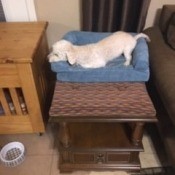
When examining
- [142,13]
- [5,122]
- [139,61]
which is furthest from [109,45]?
[5,122]

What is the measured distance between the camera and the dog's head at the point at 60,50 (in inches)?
46.9

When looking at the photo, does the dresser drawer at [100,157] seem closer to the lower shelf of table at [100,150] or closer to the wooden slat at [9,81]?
the lower shelf of table at [100,150]

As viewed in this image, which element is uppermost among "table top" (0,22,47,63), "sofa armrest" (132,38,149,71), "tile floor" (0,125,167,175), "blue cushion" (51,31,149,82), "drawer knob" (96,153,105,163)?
"table top" (0,22,47,63)

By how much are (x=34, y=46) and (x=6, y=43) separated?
19cm

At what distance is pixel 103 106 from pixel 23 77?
1.61 feet

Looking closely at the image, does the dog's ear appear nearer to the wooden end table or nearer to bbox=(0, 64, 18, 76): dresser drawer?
the wooden end table

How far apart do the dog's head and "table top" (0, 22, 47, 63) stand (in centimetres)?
12

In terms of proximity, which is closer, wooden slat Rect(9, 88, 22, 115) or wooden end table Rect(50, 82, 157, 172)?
wooden end table Rect(50, 82, 157, 172)

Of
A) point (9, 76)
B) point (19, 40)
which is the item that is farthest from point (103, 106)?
point (19, 40)

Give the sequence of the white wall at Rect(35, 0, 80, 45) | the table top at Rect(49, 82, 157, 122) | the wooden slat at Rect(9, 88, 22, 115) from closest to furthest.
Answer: the table top at Rect(49, 82, 157, 122) → the wooden slat at Rect(9, 88, 22, 115) → the white wall at Rect(35, 0, 80, 45)

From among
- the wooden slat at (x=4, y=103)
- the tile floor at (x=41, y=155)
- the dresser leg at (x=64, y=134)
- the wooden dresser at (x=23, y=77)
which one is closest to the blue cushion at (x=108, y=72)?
the wooden dresser at (x=23, y=77)

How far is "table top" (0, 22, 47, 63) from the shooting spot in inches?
46.1

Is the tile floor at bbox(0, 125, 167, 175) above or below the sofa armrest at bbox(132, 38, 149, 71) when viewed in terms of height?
below

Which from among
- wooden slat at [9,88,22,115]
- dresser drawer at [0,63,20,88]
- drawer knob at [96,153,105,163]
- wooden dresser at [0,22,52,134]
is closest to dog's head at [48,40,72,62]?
wooden dresser at [0,22,52,134]
